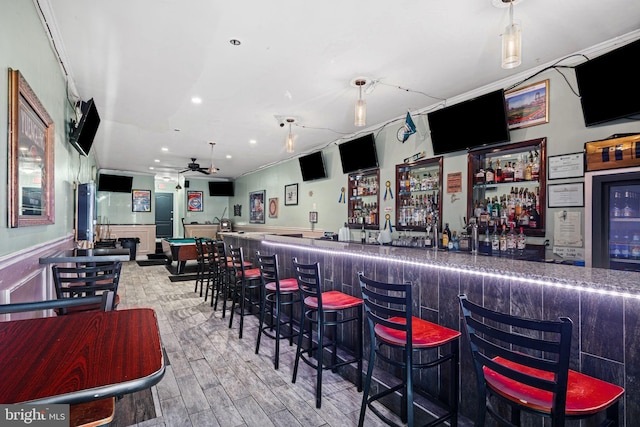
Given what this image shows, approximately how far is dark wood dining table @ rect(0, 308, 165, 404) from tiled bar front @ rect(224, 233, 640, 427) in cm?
175

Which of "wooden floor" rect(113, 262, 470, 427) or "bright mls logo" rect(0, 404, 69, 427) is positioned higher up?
"bright mls logo" rect(0, 404, 69, 427)

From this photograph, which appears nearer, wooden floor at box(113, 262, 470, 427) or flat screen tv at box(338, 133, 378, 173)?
wooden floor at box(113, 262, 470, 427)

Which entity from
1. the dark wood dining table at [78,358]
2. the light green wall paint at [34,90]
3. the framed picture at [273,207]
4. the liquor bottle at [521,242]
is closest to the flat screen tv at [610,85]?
the liquor bottle at [521,242]

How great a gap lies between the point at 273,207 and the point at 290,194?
1124 mm

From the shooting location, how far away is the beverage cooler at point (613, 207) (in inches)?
101

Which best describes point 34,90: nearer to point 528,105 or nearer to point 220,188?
point 528,105

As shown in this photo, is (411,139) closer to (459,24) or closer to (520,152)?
(520,152)

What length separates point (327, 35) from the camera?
288 cm

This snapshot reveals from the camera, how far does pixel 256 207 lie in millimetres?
10578

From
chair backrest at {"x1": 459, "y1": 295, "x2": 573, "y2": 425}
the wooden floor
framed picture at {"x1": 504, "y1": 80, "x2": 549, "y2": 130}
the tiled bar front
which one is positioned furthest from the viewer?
framed picture at {"x1": 504, "y1": 80, "x2": 549, "y2": 130}

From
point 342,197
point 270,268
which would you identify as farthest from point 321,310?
point 342,197

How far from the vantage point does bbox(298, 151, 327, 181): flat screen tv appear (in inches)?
278

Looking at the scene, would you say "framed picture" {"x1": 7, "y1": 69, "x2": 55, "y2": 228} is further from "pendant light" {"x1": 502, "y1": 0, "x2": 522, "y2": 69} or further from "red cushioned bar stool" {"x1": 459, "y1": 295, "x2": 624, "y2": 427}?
"pendant light" {"x1": 502, "y1": 0, "x2": 522, "y2": 69}

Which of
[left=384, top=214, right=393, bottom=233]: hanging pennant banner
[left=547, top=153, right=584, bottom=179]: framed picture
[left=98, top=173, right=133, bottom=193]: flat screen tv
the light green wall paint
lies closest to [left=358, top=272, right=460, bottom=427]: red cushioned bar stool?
the light green wall paint
